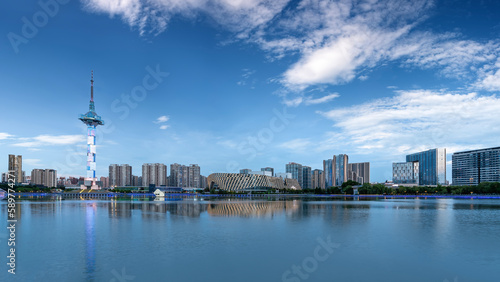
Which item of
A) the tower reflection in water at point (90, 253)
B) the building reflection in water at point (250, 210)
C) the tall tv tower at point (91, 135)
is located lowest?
the building reflection in water at point (250, 210)

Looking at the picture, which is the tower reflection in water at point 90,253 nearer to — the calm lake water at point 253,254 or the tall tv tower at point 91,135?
the calm lake water at point 253,254

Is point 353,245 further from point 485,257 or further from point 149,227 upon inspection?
point 149,227

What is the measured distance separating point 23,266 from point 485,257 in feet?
113

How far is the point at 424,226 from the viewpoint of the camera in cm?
4403

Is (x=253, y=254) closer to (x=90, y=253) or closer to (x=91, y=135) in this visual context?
(x=90, y=253)

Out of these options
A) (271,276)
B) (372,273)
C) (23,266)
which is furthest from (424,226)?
(23,266)

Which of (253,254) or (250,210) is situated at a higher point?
(253,254)

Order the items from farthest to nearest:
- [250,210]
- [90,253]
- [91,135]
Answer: [91,135] < [250,210] < [90,253]

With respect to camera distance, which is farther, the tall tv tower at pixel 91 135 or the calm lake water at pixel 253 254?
the tall tv tower at pixel 91 135

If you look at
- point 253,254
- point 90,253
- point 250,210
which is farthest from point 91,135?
point 253,254

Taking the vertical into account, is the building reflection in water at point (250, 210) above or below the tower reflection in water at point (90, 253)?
below

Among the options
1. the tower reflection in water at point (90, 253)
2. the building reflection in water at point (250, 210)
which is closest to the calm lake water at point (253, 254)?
the tower reflection in water at point (90, 253)

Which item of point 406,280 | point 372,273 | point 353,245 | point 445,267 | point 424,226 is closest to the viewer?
point 406,280

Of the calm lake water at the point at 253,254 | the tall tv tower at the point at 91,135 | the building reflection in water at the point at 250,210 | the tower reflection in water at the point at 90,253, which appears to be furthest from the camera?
the tall tv tower at the point at 91,135
